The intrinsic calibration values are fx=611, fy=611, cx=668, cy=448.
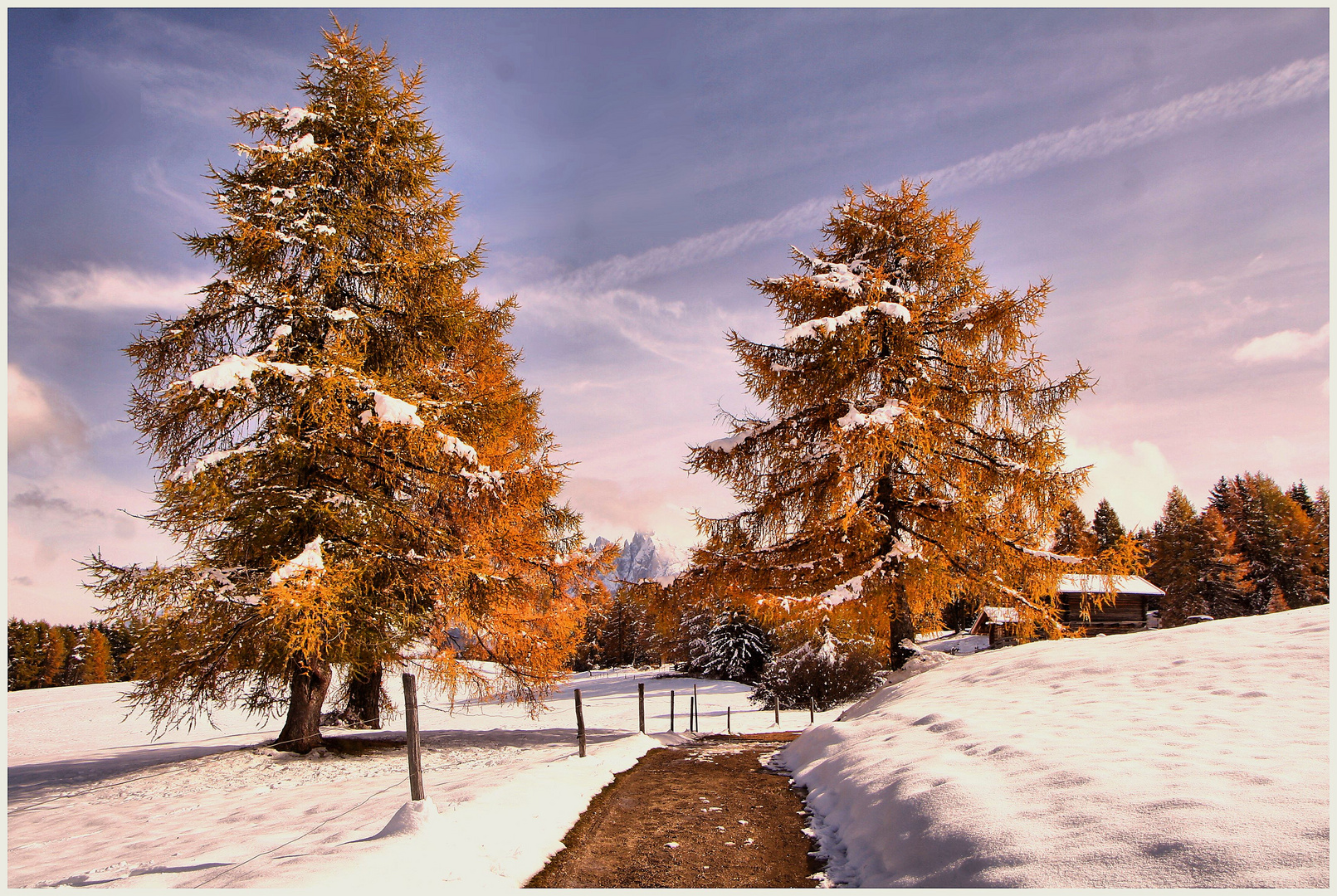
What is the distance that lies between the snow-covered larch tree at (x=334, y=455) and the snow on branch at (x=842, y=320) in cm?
564

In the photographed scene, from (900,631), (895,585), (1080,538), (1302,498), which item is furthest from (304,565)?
(1302,498)

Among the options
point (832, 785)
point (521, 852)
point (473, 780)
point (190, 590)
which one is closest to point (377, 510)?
point (190, 590)

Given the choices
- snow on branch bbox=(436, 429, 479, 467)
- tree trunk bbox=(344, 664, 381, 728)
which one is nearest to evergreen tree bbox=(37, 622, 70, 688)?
tree trunk bbox=(344, 664, 381, 728)

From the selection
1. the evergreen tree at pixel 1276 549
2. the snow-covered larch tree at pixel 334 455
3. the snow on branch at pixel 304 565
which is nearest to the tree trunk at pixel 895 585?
the snow-covered larch tree at pixel 334 455

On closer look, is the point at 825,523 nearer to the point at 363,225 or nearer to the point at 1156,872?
the point at 1156,872

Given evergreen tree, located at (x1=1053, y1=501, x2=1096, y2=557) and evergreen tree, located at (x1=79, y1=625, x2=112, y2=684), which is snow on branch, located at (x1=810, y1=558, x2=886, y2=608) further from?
evergreen tree, located at (x1=79, y1=625, x2=112, y2=684)

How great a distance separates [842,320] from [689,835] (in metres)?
8.83

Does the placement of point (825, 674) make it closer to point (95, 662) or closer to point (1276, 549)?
point (1276, 549)

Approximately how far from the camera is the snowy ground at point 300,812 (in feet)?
15.2

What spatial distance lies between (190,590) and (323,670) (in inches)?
A: 102

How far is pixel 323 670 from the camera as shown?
420 inches

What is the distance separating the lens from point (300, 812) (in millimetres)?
6961

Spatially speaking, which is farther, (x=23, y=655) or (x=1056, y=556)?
(x=23, y=655)

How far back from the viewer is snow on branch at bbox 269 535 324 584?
27.1ft
